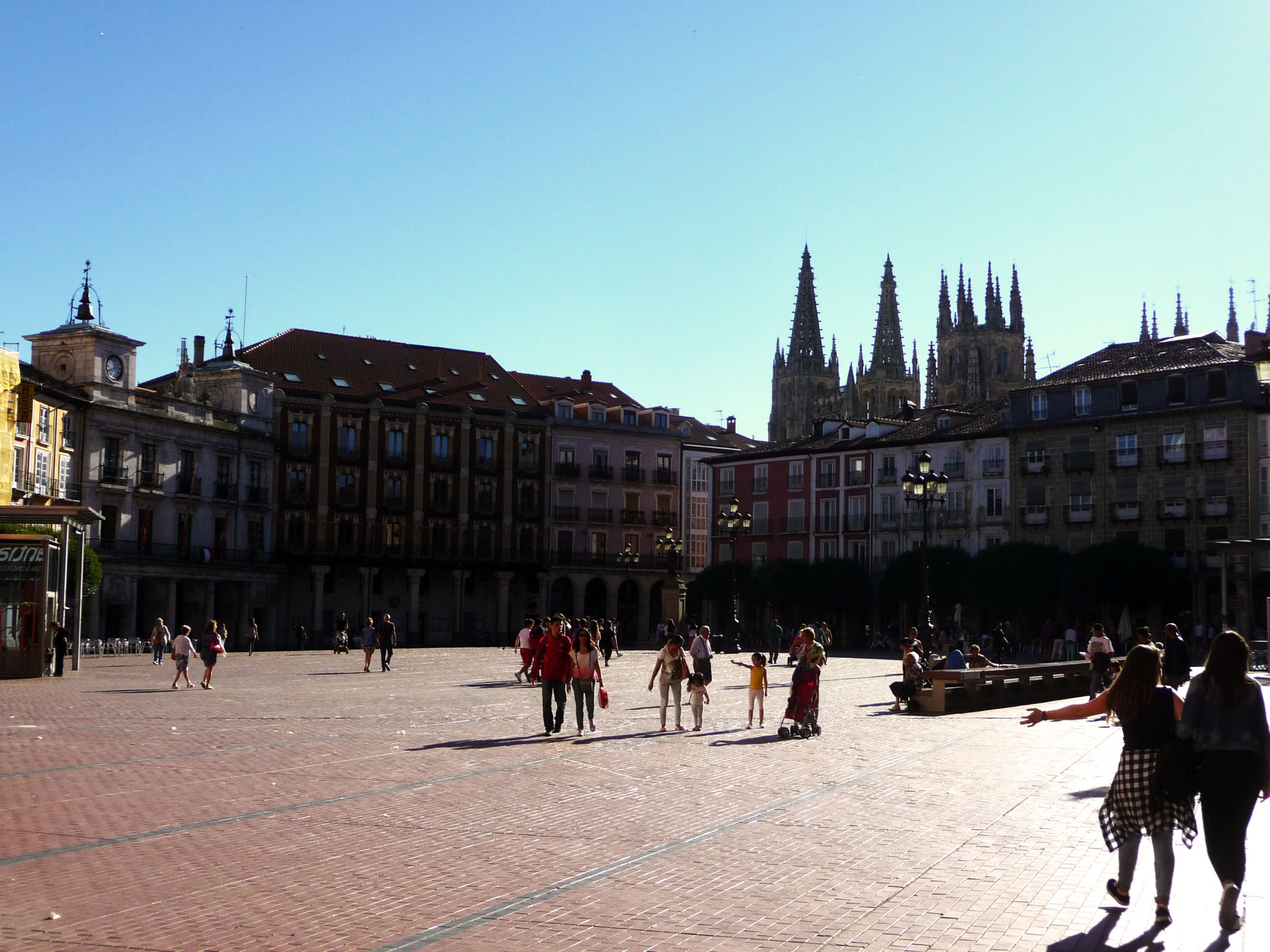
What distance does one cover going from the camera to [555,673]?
67.9 feet

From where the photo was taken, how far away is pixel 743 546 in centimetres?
8494

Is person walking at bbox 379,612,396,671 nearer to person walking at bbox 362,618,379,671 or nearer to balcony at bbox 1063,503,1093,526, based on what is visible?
person walking at bbox 362,618,379,671

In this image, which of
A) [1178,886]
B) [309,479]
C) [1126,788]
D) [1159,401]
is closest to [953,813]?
[1178,886]

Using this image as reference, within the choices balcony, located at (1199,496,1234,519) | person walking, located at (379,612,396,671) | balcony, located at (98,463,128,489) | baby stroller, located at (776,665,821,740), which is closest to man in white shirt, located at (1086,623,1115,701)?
baby stroller, located at (776,665,821,740)

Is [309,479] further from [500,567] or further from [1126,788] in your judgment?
[1126,788]

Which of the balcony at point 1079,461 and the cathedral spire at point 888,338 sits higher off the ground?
the cathedral spire at point 888,338

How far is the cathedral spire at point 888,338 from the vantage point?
154875 mm

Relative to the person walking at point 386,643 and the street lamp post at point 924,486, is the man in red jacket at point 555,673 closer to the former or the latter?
the street lamp post at point 924,486

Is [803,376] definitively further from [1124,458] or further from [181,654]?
[181,654]

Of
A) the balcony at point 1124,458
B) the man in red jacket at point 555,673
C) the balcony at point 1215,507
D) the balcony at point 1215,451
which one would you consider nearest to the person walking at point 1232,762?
the man in red jacket at point 555,673

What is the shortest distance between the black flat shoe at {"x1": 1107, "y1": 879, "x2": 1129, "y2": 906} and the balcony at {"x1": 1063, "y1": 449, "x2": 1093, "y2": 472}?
63.7 metres

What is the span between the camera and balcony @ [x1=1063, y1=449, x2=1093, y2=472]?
70.1m

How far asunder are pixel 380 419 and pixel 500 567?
415 inches

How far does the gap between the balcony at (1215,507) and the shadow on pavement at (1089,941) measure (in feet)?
195
